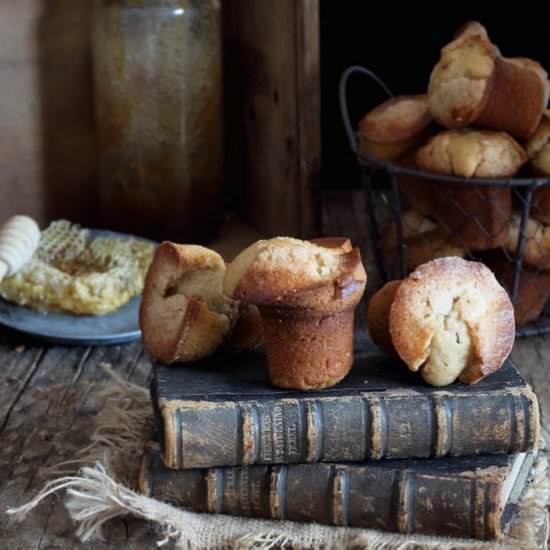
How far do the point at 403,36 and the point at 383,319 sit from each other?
1.10 m

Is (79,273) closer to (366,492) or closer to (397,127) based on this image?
(397,127)

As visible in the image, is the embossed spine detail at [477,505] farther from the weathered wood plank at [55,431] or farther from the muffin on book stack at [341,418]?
the weathered wood plank at [55,431]

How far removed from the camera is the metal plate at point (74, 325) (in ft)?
4.50

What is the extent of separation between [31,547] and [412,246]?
69 centimetres

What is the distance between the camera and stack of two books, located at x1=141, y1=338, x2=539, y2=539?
907 millimetres

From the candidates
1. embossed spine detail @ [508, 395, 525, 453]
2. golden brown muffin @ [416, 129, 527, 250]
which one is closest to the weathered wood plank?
embossed spine detail @ [508, 395, 525, 453]

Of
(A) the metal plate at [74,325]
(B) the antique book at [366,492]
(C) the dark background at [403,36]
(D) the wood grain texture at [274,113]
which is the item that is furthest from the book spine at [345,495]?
(C) the dark background at [403,36]

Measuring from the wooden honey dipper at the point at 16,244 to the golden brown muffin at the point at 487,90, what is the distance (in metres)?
0.59

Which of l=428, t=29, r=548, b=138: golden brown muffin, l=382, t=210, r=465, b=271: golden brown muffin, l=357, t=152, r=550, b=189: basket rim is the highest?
l=428, t=29, r=548, b=138: golden brown muffin

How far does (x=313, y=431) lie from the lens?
3.00 feet

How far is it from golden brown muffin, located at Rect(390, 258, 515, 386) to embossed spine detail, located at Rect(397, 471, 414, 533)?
3.7 inches

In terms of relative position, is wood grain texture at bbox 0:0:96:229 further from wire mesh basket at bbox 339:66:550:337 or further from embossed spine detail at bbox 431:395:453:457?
embossed spine detail at bbox 431:395:453:457

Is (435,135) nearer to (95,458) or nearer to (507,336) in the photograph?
(507,336)

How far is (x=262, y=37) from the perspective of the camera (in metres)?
1.71
